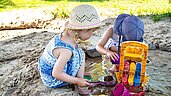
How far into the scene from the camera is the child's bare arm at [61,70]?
125 inches

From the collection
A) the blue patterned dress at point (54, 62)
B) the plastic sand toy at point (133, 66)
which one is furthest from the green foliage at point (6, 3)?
the plastic sand toy at point (133, 66)

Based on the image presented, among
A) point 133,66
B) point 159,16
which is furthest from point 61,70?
point 159,16

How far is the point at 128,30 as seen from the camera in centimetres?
330

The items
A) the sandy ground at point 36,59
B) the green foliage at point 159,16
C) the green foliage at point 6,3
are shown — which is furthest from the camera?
the green foliage at point 6,3

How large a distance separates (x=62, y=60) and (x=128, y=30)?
0.58 metres

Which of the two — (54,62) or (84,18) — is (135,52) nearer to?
(84,18)

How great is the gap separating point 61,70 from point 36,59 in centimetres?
128

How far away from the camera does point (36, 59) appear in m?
4.44

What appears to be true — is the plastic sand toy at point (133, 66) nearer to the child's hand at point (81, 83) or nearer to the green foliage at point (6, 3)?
the child's hand at point (81, 83)

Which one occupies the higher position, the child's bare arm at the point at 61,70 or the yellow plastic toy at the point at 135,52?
the yellow plastic toy at the point at 135,52

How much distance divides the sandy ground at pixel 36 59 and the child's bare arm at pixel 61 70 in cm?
10

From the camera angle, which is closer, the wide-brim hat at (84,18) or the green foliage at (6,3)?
the wide-brim hat at (84,18)

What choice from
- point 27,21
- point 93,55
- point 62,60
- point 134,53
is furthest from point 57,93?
point 27,21

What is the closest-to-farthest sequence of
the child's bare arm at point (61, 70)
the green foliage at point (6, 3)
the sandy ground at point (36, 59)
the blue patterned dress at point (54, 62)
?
1. the child's bare arm at point (61, 70)
2. the blue patterned dress at point (54, 62)
3. the sandy ground at point (36, 59)
4. the green foliage at point (6, 3)
